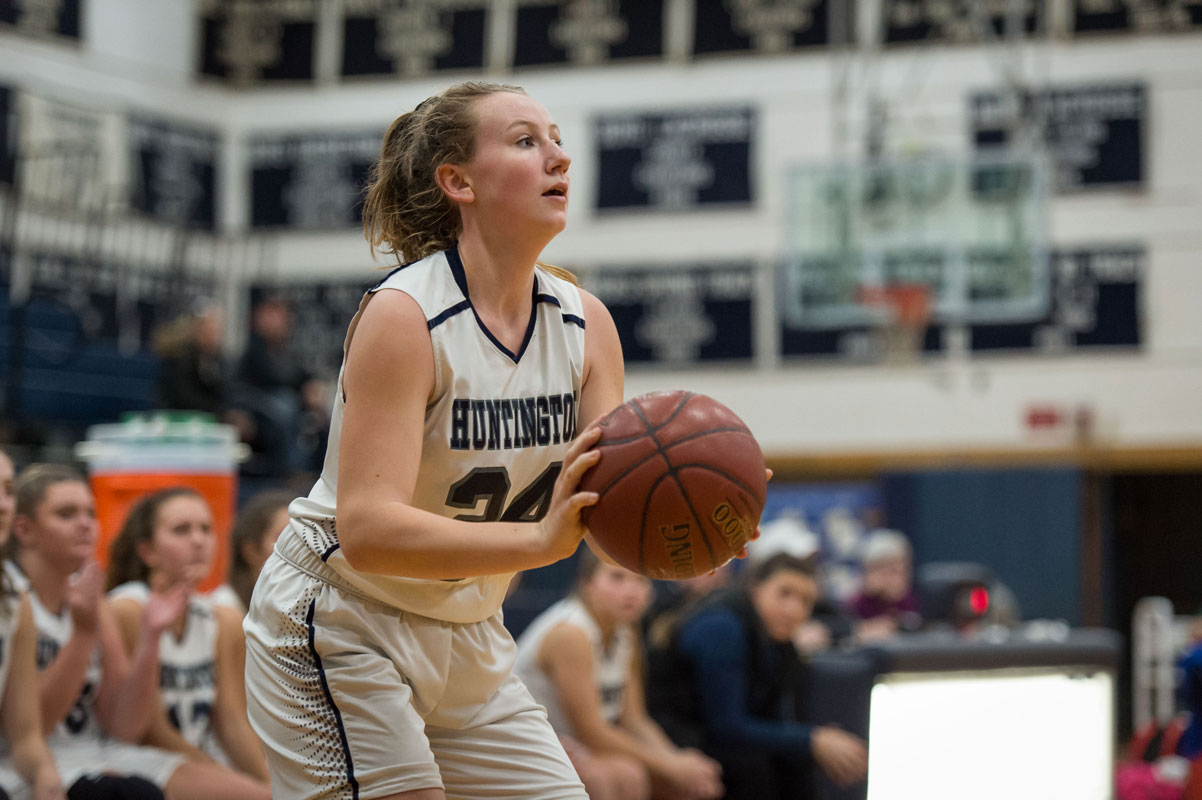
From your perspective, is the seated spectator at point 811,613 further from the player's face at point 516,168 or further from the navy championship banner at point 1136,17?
the navy championship banner at point 1136,17

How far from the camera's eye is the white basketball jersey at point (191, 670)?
176 inches

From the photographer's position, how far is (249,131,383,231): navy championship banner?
46.9 feet

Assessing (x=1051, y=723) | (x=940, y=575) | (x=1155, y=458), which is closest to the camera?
(x=1051, y=723)

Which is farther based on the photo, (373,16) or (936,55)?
(373,16)

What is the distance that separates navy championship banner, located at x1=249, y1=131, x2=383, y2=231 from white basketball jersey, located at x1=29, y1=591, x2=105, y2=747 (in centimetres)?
1033

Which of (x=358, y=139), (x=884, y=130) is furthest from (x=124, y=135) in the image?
(x=884, y=130)

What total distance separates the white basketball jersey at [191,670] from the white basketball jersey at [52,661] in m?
0.24

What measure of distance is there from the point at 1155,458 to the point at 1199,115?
3.32 meters

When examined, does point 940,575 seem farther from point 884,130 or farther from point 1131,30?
point 1131,30

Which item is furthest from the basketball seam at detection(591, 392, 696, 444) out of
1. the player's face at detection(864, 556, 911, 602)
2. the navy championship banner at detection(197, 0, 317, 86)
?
the navy championship banner at detection(197, 0, 317, 86)

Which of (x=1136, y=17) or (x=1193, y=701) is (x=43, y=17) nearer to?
(x=1136, y=17)

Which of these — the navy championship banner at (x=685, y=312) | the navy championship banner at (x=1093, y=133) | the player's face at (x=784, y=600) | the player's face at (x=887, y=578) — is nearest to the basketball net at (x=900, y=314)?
the navy championship banner at (x=685, y=312)

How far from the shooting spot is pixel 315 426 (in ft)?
37.4

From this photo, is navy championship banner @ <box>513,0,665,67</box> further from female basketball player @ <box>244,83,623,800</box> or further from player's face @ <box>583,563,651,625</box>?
female basketball player @ <box>244,83,623,800</box>
